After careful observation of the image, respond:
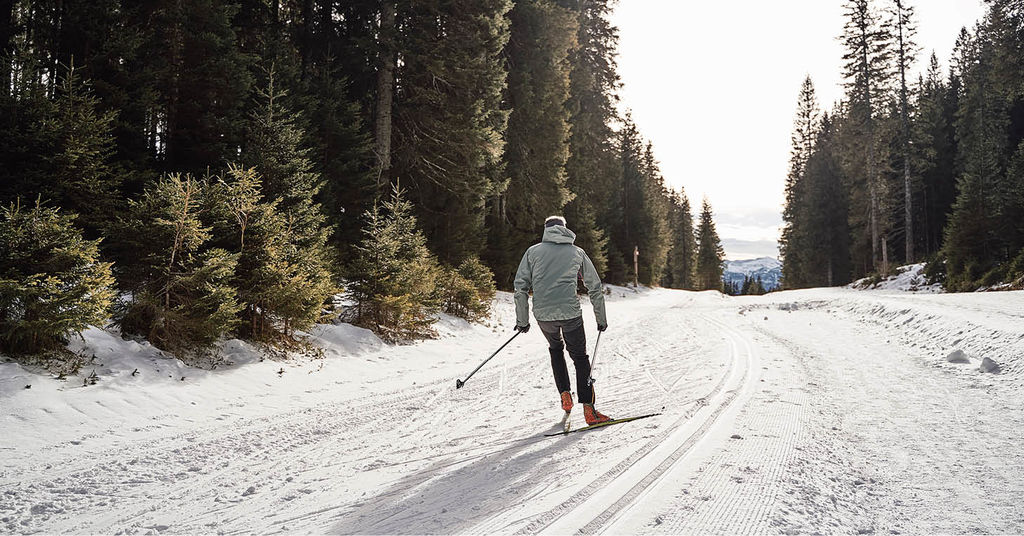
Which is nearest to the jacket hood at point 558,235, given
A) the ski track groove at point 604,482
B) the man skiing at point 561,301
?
the man skiing at point 561,301

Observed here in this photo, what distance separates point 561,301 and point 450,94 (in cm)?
1321

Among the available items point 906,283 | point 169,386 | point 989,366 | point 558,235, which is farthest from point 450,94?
point 906,283

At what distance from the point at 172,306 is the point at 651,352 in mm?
7971

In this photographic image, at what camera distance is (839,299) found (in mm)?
17266

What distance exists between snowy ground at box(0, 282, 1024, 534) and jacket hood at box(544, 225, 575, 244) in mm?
1917

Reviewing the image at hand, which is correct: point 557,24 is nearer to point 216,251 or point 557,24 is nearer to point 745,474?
point 216,251

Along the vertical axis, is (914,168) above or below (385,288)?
above

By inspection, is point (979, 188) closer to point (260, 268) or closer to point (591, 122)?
point (591, 122)

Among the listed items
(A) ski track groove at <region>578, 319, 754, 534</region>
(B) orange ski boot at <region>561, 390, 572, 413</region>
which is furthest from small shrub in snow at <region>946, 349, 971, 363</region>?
(B) orange ski boot at <region>561, 390, 572, 413</region>

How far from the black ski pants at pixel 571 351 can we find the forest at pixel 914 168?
67.2 feet

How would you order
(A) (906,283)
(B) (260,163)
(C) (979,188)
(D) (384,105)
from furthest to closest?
(A) (906,283) → (C) (979,188) → (D) (384,105) → (B) (260,163)

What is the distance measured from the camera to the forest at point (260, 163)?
6309mm

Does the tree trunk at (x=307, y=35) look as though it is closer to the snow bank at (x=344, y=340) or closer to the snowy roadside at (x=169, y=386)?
the snow bank at (x=344, y=340)

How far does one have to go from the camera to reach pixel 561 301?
4879 mm
